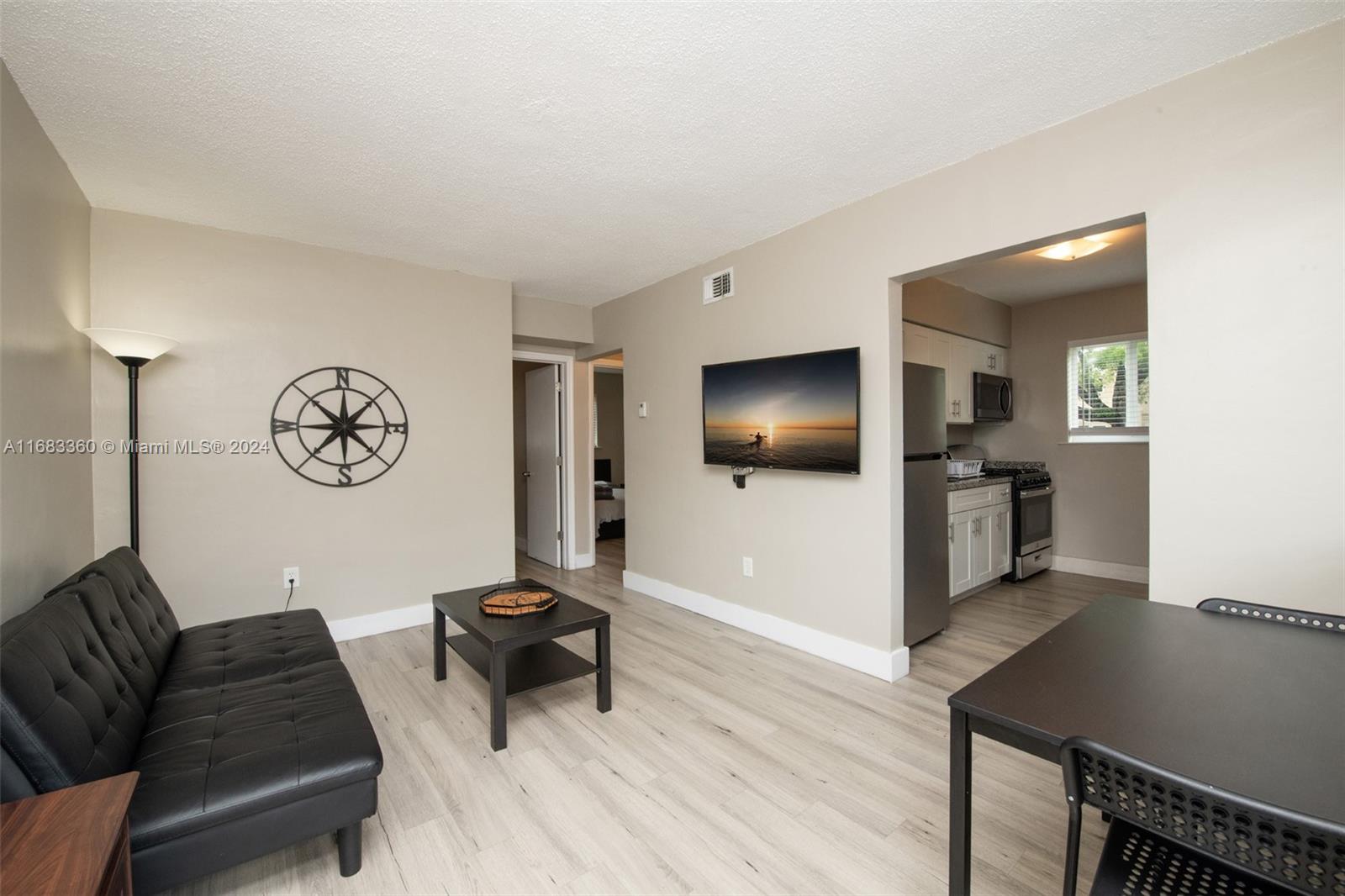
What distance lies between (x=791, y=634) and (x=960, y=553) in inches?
63.1

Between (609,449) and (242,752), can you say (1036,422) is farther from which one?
(242,752)

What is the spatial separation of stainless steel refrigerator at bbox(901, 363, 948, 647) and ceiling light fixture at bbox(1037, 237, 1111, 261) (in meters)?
1.08

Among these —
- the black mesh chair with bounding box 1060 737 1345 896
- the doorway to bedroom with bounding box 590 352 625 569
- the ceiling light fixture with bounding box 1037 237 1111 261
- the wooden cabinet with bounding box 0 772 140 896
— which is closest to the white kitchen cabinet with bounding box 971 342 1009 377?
the ceiling light fixture with bounding box 1037 237 1111 261

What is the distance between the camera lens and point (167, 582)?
10.2 feet

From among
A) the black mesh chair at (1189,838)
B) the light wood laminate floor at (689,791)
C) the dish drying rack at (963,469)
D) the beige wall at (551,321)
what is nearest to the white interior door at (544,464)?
the beige wall at (551,321)

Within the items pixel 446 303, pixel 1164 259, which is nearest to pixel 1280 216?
pixel 1164 259

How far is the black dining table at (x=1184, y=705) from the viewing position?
2.96ft

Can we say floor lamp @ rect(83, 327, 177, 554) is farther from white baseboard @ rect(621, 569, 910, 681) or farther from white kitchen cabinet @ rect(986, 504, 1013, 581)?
white kitchen cabinet @ rect(986, 504, 1013, 581)

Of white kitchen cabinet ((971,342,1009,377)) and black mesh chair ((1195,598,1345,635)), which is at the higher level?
white kitchen cabinet ((971,342,1009,377))

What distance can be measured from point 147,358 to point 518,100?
2.28 meters

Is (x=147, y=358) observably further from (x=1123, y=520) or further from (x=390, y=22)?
(x=1123, y=520)

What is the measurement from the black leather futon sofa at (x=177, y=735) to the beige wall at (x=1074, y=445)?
226 inches

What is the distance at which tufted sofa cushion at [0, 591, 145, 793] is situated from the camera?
49.5 inches

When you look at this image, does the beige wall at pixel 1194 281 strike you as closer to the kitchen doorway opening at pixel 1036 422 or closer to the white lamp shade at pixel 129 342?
the kitchen doorway opening at pixel 1036 422
